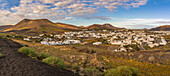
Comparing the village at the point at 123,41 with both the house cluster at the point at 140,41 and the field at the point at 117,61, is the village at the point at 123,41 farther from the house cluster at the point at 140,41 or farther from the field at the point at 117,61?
the field at the point at 117,61

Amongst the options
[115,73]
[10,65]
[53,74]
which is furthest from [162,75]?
[10,65]

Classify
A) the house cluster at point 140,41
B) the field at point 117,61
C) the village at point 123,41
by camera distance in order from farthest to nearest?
the house cluster at point 140,41 < the village at point 123,41 < the field at point 117,61

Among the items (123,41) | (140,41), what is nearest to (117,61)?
(123,41)

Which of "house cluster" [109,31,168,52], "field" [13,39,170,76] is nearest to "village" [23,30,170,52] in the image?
"house cluster" [109,31,168,52]

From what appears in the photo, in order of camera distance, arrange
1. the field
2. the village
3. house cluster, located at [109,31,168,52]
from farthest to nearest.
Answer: house cluster, located at [109,31,168,52] < the village < the field

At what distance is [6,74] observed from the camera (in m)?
8.21

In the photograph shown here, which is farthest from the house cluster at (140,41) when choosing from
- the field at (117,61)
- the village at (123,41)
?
the field at (117,61)

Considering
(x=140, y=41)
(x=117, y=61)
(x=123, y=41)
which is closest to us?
(x=117, y=61)

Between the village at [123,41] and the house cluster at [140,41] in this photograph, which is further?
the house cluster at [140,41]

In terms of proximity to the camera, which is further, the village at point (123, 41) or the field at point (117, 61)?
the village at point (123, 41)

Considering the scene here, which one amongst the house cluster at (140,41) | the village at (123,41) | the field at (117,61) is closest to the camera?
the field at (117,61)

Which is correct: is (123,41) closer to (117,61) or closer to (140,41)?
(140,41)

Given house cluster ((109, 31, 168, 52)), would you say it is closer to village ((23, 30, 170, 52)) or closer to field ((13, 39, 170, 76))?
village ((23, 30, 170, 52))

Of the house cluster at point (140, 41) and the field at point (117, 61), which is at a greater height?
the field at point (117, 61)
